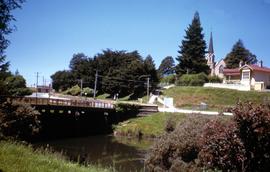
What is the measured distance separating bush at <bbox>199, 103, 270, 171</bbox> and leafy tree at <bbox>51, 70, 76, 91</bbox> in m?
83.1

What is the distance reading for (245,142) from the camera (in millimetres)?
13625

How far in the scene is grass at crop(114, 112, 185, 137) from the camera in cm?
4688

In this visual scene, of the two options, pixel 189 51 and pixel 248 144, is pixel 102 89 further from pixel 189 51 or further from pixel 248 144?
pixel 248 144

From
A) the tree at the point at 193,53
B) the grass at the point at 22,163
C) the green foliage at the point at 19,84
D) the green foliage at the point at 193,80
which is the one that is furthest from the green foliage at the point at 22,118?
the tree at the point at 193,53

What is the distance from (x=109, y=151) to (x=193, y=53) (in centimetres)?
5432

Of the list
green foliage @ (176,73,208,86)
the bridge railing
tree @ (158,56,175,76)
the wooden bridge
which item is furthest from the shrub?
tree @ (158,56,175,76)

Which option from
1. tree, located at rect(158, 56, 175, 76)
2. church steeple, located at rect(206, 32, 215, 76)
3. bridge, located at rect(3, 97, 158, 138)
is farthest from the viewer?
tree, located at rect(158, 56, 175, 76)

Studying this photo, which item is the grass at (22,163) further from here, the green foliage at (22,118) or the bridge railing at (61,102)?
the bridge railing at (61,102)

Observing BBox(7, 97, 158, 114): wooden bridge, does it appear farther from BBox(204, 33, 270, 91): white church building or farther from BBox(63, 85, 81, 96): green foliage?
BBox(63, 85, 81, 96): green foliage

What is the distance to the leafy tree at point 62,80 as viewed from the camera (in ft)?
318

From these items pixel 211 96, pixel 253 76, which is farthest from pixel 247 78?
pixel 211 96

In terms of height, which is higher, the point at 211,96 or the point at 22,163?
the point at 211,96

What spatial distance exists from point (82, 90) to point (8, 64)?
62613mm

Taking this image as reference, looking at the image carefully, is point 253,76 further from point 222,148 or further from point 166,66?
point 166,66
